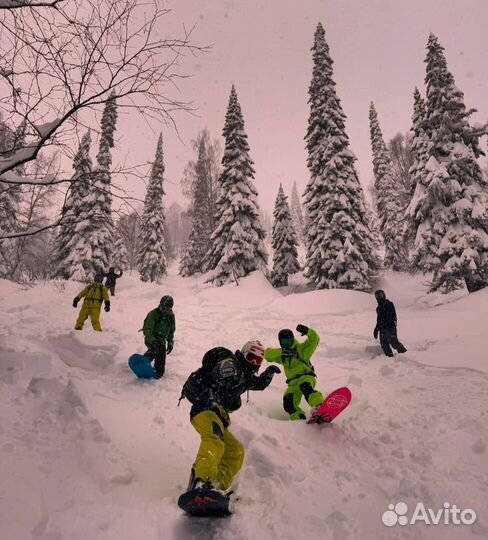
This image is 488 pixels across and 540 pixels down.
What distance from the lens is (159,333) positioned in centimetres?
725

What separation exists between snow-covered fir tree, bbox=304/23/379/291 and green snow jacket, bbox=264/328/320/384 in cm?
1355

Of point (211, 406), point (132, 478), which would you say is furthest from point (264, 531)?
point (132, 478)

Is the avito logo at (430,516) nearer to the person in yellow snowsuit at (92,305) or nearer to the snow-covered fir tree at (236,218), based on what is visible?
the person in yellow snowsuit at (92,305)

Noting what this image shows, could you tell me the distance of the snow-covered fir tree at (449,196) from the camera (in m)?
14.7

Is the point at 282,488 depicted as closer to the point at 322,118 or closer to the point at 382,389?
the point at 382,389

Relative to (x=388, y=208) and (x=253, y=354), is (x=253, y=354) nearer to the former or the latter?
(x=253, y=354)

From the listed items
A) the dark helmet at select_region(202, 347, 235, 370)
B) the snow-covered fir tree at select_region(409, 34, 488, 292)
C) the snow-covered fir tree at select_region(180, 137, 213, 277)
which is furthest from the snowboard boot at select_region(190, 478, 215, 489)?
the snow-covered fir tree at select_region(180, 137, 213, 277)

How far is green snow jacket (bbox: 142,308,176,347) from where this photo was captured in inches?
281

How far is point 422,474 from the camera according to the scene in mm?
3629

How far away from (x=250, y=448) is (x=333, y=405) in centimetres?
130

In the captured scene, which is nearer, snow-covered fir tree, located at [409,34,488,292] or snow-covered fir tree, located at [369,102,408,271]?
snow-covered fir tree, located at [409,34,488,292]

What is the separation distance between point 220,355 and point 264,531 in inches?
60.2

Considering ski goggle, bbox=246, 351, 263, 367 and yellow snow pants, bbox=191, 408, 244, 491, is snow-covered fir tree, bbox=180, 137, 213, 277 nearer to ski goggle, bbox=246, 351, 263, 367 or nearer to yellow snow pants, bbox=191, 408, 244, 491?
ski goggle, bbox=246, 351, 263, 367

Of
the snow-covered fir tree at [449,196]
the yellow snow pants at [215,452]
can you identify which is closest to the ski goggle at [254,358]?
the yellow snow pants at [215,452]
